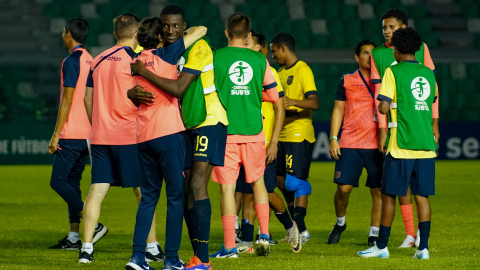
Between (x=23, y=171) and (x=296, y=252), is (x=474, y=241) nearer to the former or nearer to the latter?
(x=296, y=252)

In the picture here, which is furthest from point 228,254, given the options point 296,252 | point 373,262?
point 373,262

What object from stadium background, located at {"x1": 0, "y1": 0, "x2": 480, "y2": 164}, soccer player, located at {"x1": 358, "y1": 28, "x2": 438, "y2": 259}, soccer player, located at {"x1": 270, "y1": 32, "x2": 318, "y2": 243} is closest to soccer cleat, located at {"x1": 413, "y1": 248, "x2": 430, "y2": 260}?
soccer player, located at {"x1": 358, "y1": 28, "x2": 438, "y2": 259}

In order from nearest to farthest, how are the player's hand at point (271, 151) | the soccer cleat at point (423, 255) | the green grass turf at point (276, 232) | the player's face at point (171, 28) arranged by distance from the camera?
the player's face at point (171, 28), the green grass turf at point (276, 232), the soccer cleat at point (423, 255), the player's hand at point (271, 151)

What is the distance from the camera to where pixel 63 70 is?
611 centimetres

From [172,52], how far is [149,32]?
24cm

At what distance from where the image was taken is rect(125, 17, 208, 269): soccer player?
472 centimetres

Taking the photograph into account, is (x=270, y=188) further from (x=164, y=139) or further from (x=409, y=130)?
(x=164, y=139)

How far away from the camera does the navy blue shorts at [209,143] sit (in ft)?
16.2

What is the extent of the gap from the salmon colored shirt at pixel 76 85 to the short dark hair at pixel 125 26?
0.76m

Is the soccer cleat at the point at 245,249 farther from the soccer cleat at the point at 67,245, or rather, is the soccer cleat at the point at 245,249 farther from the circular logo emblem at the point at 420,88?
the circular logo emblem at the point at 420,88

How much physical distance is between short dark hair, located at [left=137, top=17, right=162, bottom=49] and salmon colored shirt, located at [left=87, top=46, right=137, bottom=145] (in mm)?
548

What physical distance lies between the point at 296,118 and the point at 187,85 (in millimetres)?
2694

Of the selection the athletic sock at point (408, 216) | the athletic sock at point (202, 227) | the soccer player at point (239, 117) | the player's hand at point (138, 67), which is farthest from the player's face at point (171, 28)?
the athletic sock at point (408, 216)

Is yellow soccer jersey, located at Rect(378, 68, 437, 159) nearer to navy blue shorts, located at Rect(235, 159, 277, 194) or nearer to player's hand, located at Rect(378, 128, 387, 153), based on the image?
player's hand, located at Rect(378, 128, 387, 153)
